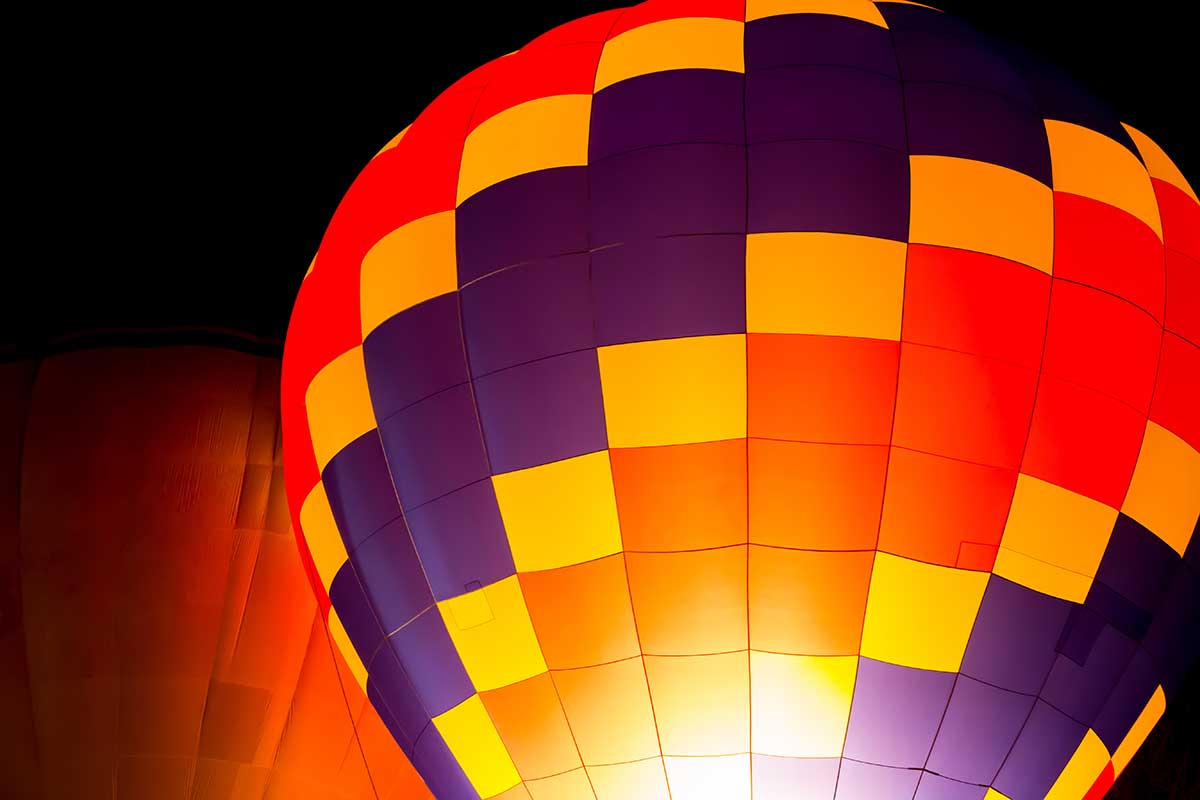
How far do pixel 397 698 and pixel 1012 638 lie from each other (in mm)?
1431

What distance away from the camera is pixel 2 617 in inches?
156

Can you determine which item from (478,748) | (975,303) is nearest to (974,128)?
(975,303)

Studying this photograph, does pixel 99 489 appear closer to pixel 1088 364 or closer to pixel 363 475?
pixel 363 475

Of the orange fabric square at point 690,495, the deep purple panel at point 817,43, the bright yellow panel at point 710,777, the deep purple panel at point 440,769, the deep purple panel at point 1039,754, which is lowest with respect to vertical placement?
the deep purple panel at point 440,769

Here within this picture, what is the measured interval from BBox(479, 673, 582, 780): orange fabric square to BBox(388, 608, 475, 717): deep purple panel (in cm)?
8

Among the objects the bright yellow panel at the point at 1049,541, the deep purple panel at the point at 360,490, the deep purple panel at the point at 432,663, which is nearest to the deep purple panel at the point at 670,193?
the deep purple panel at the point at 360,490

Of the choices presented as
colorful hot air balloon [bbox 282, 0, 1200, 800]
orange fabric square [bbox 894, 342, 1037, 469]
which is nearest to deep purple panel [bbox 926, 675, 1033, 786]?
colorful hot air balloon [bbox 282, 0, 1200, 800]

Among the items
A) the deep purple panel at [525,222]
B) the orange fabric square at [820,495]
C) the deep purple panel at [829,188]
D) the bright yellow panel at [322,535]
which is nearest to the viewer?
the orange fabric square at [820,495]

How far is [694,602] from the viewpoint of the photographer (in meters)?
2.68

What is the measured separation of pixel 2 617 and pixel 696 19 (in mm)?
2799

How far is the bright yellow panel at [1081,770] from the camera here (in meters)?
2.79

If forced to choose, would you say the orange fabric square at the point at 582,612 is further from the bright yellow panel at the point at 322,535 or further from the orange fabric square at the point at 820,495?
the bright yellow panel at the point at 322,535

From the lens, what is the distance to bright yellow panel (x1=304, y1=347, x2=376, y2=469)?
3.09 metres

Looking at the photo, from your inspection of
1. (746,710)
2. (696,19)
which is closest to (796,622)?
(746,710)
